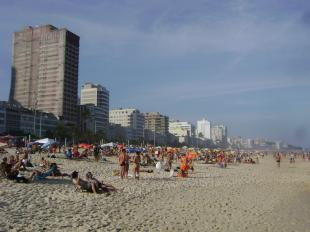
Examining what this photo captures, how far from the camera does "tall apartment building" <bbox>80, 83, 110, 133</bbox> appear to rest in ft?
456

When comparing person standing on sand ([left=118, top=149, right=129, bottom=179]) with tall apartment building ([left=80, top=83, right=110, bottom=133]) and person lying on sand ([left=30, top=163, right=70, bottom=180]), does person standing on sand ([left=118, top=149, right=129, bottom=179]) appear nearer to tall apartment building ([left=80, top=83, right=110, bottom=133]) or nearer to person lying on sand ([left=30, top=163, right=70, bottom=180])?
person lying on sand ([left=30, top=163, right=70, bottom=180])

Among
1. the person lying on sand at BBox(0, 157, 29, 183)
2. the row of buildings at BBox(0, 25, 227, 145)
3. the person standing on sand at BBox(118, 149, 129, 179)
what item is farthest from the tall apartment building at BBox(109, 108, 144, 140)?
the person lying on sand at BBox(0, 157, 29, 183)

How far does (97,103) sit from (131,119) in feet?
88.7

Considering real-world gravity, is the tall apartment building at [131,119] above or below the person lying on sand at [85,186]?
above

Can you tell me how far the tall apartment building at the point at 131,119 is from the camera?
174 m

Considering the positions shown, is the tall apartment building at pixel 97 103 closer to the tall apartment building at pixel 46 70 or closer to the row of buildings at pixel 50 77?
the row of buildings at pixel 50 77

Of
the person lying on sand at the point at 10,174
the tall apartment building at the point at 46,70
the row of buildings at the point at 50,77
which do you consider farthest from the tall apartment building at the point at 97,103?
the person lying on sand at the point at 10,174

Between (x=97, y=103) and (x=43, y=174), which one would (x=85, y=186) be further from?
(x=97, y=103)

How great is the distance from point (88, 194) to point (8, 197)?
8.41 feet

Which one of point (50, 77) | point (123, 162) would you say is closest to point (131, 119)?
point (50, 77)

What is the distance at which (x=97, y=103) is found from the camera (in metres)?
157

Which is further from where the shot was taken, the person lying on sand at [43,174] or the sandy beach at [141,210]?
the person lying on sand at [43,174]

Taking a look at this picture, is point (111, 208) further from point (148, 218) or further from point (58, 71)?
point (58, 71)

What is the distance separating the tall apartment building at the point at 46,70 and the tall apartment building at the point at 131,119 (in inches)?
1940
